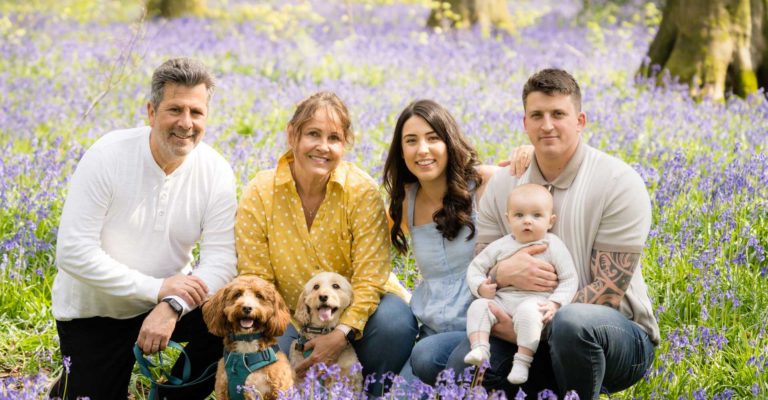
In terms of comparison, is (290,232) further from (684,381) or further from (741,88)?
(741,88)

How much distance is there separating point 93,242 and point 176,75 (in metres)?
1.00

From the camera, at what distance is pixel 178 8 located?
19047 millimetres

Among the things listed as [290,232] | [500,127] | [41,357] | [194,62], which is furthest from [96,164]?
[500,127]

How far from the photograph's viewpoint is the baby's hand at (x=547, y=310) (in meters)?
4.18

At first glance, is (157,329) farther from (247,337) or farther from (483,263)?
(483,263)

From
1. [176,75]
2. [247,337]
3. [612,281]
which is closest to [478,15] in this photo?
[176,75]

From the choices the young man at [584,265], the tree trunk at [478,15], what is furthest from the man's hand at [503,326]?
the tree trunk at [478,15]

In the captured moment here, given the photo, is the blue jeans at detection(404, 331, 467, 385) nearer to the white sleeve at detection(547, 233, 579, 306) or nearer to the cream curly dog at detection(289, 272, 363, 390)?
the cream curly dog at detection(289, 272, 363, 390)

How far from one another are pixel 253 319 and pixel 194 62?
1.45 metres

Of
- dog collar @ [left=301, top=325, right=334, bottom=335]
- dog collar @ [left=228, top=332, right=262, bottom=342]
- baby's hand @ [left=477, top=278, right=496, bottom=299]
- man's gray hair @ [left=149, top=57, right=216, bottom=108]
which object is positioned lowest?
dog collar @ [left=301, top=325, right=334, bottom=335]

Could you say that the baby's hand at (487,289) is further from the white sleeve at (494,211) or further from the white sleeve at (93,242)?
the white sleeve at (93,242)

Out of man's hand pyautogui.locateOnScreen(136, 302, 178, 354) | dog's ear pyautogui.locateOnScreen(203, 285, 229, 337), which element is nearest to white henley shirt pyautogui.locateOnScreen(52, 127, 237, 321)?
man's hand pyautogui.locateOnScreen(136, 302, 178, 354)

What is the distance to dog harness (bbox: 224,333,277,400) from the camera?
173 inches

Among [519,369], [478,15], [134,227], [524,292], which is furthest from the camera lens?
[478,15]
